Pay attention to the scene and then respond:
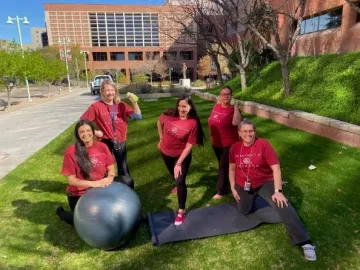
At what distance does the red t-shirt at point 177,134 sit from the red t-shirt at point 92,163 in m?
0.90

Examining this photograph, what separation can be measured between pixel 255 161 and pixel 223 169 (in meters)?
1.17

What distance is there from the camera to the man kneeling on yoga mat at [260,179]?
3623mm

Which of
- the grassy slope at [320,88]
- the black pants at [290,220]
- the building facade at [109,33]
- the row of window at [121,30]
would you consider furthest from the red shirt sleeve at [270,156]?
the row of window at [121,30]

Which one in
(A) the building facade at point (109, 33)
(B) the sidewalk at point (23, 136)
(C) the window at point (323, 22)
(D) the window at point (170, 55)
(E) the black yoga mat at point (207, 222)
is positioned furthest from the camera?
(A) the building facade at point (109, 33)

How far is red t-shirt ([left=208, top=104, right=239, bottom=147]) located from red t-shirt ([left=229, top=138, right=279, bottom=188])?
2.53 ft

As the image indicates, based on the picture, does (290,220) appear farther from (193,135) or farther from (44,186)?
(44,186)

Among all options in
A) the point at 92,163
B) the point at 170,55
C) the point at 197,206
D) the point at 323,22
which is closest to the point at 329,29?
the point at 323,22

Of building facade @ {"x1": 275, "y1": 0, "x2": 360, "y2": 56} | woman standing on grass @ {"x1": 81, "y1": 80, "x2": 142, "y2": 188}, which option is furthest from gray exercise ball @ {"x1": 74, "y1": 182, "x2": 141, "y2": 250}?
building facade @ {"x1": 275, "y1": 0, "x2": 360, "y2": 56}

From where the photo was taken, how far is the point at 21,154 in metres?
8.74

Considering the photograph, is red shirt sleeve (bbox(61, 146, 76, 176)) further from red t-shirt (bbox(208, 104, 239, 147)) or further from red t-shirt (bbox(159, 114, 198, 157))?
red t-shirt (bbox(208, 104, 239, 147))

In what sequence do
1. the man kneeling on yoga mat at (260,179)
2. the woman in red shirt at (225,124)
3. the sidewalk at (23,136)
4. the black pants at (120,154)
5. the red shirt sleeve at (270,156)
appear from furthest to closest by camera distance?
the sidewalk at (23,136) → the black pants at (120,154) → the woman in red shirt at (225,124) → the red shirt sleeve at (270,156) → the man kneeling on yoga mat at (260,179)

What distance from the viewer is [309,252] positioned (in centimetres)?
354

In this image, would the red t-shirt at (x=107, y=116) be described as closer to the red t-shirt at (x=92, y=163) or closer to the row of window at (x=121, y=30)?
the red t-shirt at (x=92, y=163)

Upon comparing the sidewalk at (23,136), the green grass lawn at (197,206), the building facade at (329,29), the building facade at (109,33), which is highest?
the building facade at (109,33)
